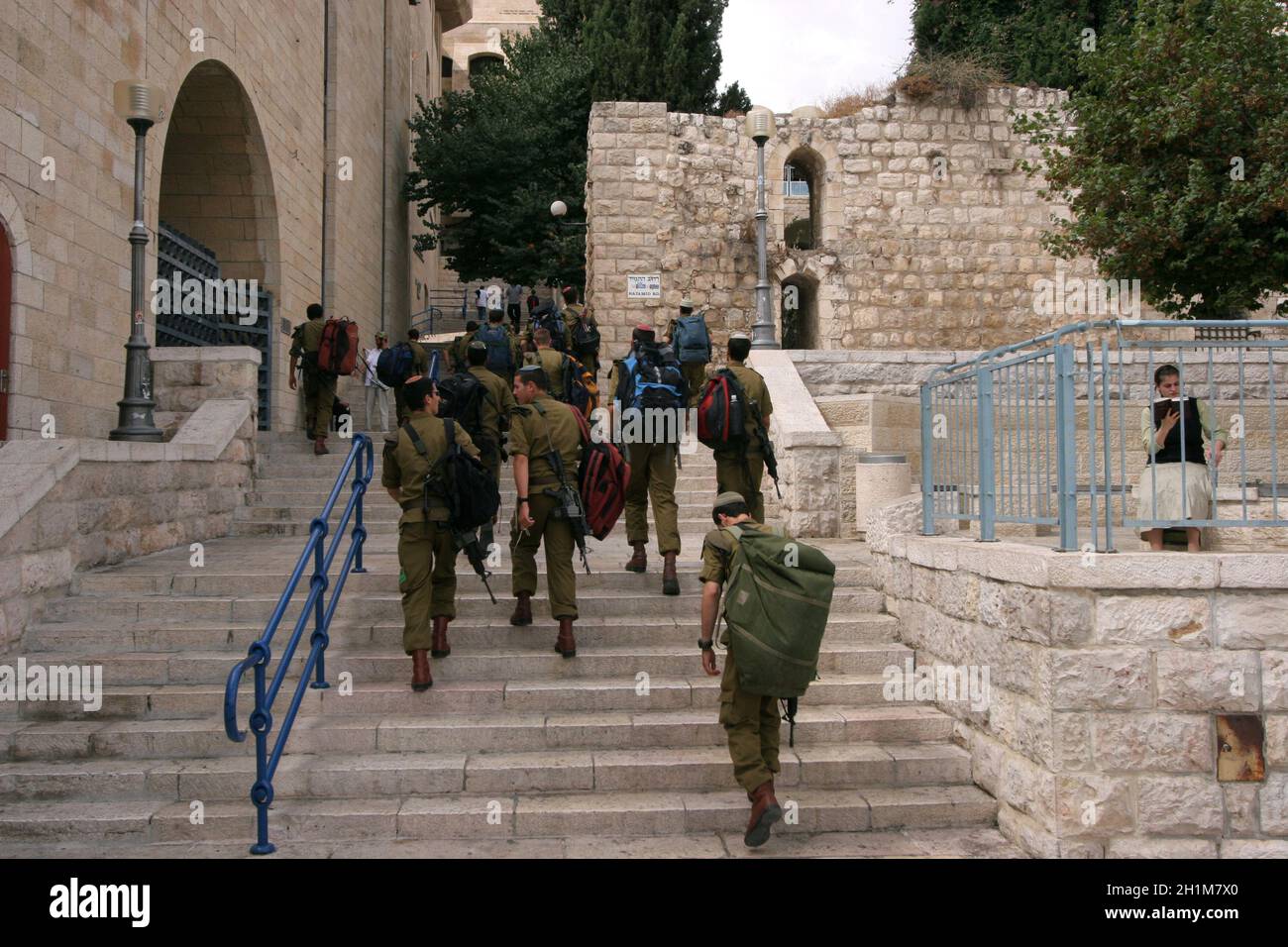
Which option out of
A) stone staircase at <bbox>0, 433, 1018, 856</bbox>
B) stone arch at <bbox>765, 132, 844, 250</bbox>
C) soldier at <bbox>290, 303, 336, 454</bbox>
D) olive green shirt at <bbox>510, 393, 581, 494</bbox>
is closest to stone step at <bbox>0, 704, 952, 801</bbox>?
stone staircase at <bbox>0, 433, 1018, 856</bbox>

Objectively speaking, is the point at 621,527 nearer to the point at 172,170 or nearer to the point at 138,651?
the point at 138,651

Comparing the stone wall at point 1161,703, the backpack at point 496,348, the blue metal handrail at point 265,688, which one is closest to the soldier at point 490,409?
the blue metal handrail at point 265,688

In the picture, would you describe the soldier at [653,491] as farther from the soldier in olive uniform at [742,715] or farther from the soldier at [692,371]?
the soldier at [692,371]

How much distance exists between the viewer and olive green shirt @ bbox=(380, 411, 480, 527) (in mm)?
5508

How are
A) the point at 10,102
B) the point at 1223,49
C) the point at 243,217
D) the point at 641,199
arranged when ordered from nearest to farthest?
the point at 10,102
the point at 1223,49
the point at 243,217
the point at 641,199

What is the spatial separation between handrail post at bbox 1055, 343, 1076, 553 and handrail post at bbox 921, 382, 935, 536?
1500mm

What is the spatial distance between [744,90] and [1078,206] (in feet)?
38.4

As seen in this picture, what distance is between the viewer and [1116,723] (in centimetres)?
435

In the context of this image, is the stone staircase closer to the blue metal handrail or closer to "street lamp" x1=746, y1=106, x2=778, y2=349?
the blue metal handrail

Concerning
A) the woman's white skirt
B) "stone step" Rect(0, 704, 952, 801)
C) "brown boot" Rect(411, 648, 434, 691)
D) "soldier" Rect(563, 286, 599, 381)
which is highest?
"soldier" Rect(563, 286, 599, 381)

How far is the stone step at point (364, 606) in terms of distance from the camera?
6.24m

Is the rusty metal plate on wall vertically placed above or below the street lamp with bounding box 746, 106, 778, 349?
below

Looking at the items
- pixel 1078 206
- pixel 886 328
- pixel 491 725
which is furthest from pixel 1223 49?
pixel 491 725

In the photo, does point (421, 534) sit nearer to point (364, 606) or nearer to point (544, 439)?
point (544, 439)
